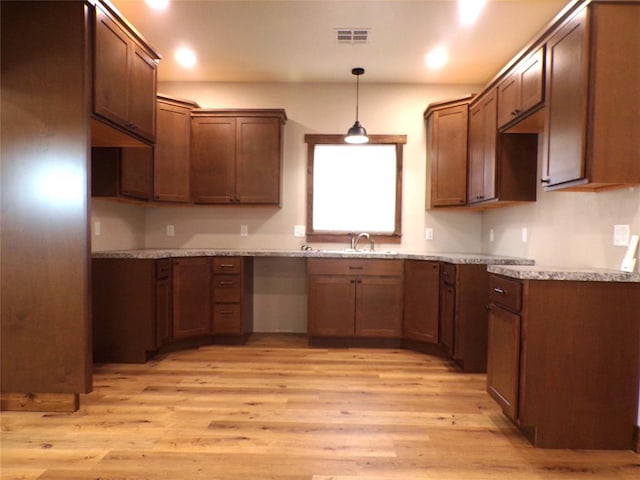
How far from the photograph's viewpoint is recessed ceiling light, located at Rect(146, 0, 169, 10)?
9.07 ft

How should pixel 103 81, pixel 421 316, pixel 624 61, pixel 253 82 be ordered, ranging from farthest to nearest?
pixel 253 82 → pixel 421 316 → pixel 103 81 → pixel 624 61

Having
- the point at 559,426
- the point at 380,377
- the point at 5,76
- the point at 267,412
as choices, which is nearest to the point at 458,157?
the point at 380,377

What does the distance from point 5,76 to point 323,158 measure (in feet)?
9.12

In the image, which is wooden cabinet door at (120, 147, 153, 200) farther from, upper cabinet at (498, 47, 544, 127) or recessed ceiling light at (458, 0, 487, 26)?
upper cabinet at (498, 47, 544, 127)

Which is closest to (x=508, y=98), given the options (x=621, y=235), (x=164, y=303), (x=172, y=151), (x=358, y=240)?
(x=621, y=235)

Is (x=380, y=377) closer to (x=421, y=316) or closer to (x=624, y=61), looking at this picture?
(x=421, y=316)

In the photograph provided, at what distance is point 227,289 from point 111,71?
2.08m

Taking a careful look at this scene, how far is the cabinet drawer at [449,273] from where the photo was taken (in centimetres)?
319

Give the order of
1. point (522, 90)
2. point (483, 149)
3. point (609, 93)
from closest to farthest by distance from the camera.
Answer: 1. point (609, 93)
2. point (522, 90)
3. point (483, 149)

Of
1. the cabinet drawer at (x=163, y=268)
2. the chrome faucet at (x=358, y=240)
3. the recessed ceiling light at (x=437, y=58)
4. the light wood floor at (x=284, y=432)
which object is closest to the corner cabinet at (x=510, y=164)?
the recessed ceiling light at (x=437, y=58)

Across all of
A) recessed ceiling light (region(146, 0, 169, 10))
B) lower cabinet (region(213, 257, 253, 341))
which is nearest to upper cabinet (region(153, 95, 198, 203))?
lower cabinet (region(213, 257, 253, 341))

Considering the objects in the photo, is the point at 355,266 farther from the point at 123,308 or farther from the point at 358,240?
the point at 123,308

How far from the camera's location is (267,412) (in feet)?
7.68

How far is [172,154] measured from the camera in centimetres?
386
